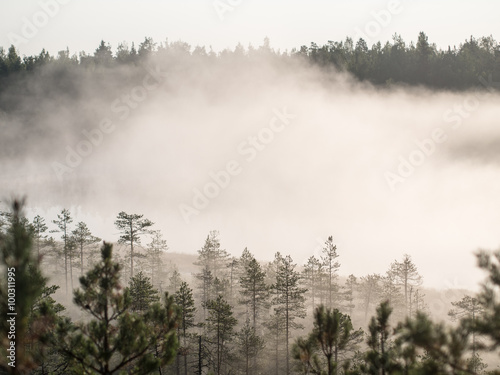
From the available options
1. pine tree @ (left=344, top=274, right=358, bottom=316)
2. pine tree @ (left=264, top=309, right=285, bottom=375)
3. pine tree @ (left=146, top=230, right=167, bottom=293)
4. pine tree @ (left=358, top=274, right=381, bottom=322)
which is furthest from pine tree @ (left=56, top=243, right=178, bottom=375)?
pine tree @ (left=358, top=274, right=381, bottom=322)

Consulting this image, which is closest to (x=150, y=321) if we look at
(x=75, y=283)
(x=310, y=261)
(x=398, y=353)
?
(x=398, y=353)

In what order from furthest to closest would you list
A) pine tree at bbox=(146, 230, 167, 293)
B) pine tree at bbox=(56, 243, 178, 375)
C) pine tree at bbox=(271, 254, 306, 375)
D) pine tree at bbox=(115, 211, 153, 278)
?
pine tree at bbox=(146, 230, 167, 293) → pine tree at bbox=(115, 211, 153, 278) → pine tree at bbox=(271, 254, 306, 375) → pine tree at bbox=(56, 243, 178, 375)

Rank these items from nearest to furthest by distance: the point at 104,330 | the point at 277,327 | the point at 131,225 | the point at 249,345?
1. the point at 104,330
2. the point at 249,345
3. the point at 277,327
4. the point at 131,225

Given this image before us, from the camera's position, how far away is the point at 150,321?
60.7ft

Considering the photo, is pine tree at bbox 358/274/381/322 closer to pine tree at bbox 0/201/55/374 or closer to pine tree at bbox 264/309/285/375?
pine tree at bbox 264/309/285/375

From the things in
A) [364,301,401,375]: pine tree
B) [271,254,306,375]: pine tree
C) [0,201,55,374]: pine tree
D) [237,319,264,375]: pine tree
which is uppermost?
[0,201,55,374]: pine tree

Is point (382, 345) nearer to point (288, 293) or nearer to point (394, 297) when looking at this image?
point (288, 293)

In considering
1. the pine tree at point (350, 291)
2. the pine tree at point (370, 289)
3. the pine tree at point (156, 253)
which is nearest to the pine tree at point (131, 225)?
the pine tree at point (156, 253)

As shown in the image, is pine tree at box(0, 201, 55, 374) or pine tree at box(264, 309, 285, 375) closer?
pine tree at box(0, 201, 55, 374)

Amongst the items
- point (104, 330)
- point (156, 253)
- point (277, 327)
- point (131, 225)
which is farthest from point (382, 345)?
point (156, 253)

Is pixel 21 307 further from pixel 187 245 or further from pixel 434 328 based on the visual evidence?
pixel 187 245

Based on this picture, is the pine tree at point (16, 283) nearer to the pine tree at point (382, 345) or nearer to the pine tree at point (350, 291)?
the pine tree at point (382, 345)

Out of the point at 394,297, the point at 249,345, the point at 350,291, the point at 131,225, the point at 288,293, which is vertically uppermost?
the point at 131,225

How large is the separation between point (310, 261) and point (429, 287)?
57.6m
